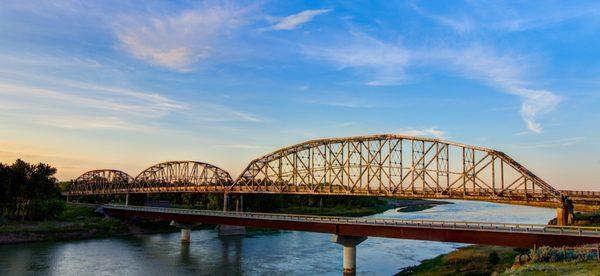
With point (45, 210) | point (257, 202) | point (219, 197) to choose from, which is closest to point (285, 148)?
point (257, 202)

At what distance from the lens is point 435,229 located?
2334 inches

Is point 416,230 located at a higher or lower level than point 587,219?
higher

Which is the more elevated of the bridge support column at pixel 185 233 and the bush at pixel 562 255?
the bush at pixel 562 255

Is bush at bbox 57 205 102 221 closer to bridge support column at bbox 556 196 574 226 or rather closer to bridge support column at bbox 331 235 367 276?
bridge support column at bbox 331 235 367 276

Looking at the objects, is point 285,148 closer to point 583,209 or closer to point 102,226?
point 102,226

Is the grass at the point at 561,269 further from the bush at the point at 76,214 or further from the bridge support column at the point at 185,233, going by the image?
the bush at the point at 76,214

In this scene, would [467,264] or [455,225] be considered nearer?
[455,225]

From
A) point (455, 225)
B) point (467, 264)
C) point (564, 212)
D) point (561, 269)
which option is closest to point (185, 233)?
point (467, 264)

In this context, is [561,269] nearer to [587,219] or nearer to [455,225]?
[455,225]

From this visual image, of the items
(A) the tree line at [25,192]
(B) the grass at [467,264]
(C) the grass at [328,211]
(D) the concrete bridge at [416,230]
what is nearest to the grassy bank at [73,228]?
(A) the tree line at [25,192]

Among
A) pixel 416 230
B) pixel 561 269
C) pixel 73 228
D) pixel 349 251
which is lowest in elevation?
pixel 73 228

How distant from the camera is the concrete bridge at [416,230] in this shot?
165 feet

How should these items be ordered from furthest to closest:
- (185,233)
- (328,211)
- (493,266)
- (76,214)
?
(328,211)
(76,214)
(185,233)
(493,266)

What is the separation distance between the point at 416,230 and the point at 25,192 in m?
93.9
